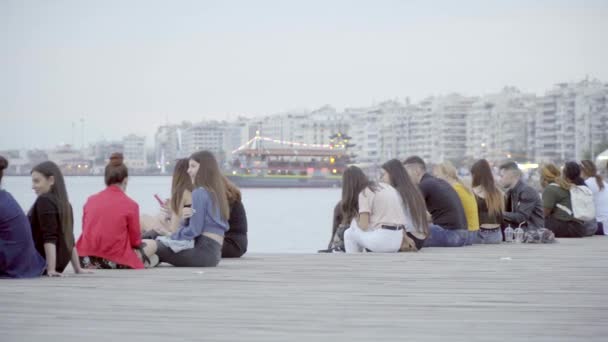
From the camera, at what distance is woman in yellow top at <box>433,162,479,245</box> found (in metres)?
11.3

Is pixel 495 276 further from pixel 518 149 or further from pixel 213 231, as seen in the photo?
pixel 518 149

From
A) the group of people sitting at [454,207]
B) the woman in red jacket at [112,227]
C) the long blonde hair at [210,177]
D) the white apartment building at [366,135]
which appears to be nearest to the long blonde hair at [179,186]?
the long blonde hair at [210,177]

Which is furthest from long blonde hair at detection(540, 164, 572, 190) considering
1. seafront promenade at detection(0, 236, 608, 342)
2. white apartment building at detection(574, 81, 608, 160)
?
white apartment building at detection(574, 81, 608, 160)

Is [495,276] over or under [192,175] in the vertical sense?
under

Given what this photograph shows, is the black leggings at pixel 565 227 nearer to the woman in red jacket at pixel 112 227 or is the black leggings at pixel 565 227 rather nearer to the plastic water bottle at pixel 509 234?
the plastic water bottle at pixel 509 234

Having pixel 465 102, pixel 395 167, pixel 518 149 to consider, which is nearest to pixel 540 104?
pixel 518 149

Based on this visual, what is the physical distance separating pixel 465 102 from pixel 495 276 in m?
160

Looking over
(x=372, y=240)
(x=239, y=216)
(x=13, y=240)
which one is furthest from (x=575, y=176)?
(x=13, y=240)

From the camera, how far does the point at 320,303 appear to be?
6219mm

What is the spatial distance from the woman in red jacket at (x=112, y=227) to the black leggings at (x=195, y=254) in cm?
36

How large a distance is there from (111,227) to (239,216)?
193cm

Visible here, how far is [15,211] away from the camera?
285 inches

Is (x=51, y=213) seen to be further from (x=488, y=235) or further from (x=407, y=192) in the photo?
(x=488, y=235)

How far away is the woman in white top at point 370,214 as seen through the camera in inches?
392
